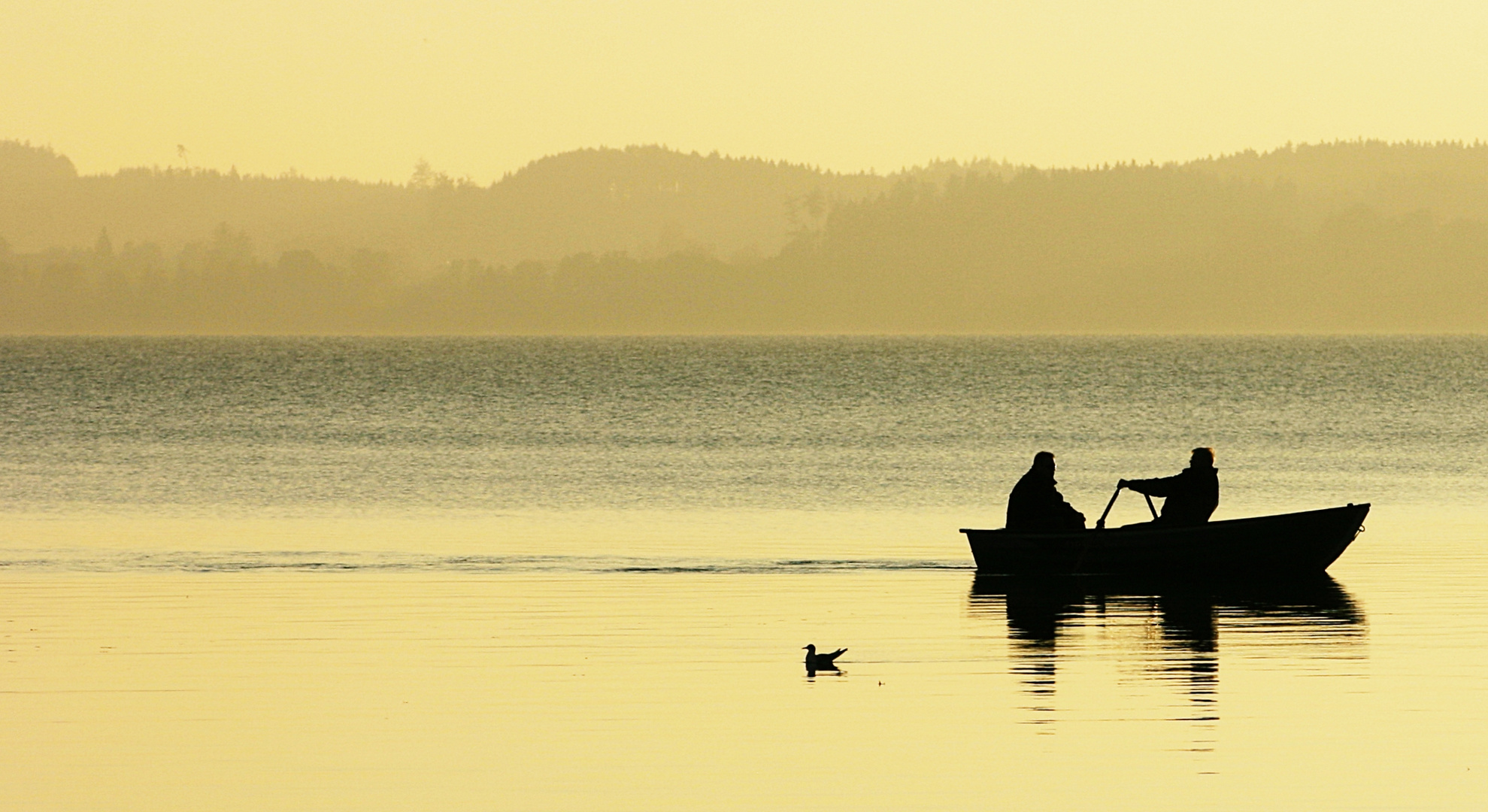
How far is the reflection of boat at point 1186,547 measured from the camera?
26766 millimetres

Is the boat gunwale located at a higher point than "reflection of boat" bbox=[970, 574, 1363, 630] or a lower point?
higher

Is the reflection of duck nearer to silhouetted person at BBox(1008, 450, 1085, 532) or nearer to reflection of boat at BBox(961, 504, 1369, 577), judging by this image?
reflection of boat at BBox(961, 504, 1369, 577)

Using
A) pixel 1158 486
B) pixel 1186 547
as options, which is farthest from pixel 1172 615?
pixel 1158 486

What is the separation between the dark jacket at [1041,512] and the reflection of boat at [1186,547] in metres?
0.21

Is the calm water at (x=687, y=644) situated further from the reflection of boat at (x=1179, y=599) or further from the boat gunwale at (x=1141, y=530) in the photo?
the boat gunwale at (x=1141, y=530)

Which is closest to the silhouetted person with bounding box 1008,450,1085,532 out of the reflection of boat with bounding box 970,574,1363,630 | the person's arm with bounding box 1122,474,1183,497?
the reflection of boat with bounding box 970,574,1363,630

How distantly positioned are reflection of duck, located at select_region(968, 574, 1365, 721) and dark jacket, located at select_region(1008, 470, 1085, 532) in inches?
25.9

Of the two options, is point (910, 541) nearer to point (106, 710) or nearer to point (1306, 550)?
point (1306, 550)

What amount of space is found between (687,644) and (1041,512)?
835 centimetres

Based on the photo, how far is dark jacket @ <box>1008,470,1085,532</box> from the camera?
89.6 feet

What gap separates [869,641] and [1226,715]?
5.09m

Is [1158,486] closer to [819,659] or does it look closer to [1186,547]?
[1186,547]

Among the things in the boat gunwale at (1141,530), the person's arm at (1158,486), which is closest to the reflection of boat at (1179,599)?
the boat gunwale at (1141,530)

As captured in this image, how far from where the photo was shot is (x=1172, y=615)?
2342 centimetres
